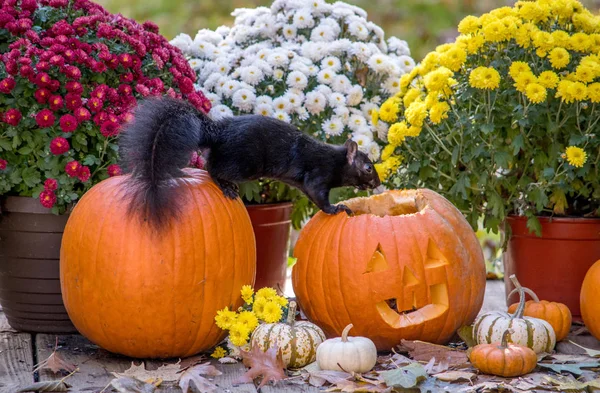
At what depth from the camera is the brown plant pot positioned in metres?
3.40

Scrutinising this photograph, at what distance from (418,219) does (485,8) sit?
6949 millimetres

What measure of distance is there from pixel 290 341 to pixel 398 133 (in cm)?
123

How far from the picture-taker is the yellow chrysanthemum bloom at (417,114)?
3697 mm

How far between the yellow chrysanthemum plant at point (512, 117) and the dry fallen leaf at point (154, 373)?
4.68ft

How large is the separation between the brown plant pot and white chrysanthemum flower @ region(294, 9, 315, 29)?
65.9 inches

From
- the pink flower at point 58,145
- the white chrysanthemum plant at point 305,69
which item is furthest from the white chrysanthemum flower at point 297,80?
the pink flower at point 58,145

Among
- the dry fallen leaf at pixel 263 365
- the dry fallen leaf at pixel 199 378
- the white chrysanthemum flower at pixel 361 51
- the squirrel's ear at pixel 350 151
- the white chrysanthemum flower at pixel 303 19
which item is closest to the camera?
the dry fallen leaf at pixel 199 378

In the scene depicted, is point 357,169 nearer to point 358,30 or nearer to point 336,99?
point 336,99

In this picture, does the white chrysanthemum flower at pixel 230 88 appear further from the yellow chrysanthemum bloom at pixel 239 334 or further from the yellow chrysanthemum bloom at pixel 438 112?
the yellow chrysanthemum bloom at pixel 239 334

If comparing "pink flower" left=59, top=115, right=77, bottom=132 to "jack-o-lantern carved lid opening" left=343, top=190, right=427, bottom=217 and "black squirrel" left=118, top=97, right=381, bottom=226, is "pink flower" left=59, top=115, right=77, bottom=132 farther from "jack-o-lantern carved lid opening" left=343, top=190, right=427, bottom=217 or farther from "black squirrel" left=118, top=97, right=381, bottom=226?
"jack-o-lantern carved lid opening" left=343, top=190, right=427, bottom=217

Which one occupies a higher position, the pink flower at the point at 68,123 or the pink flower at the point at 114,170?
the pink flower at the point at 68,123

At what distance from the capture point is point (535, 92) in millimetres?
3434

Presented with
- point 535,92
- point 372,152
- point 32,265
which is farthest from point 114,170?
point 535,92

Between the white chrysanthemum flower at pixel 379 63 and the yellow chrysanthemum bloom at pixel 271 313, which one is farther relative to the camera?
the white chrysanthemum flower at pixel 379 63
